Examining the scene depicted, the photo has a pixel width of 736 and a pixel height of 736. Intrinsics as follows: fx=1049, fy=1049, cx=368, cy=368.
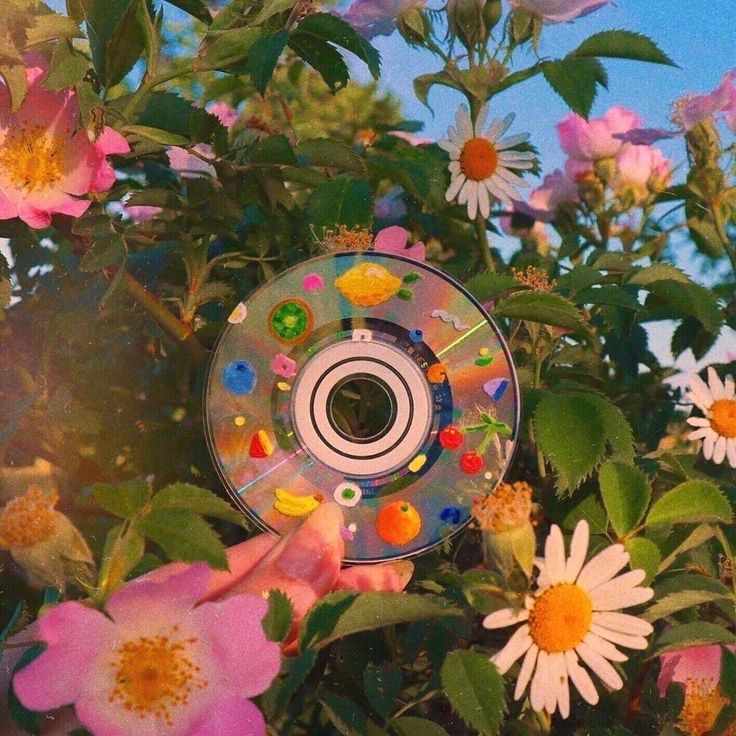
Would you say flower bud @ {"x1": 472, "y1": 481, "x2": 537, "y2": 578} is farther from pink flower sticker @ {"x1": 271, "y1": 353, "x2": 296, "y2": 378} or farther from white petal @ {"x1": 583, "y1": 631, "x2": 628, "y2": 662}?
pink flower sticker @ {"x1": 271, "y1": 353, "x2": 296, "y2": 378}

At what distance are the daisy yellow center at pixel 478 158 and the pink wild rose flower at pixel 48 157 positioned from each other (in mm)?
322

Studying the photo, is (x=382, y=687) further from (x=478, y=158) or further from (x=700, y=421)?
(x=478, y=158)

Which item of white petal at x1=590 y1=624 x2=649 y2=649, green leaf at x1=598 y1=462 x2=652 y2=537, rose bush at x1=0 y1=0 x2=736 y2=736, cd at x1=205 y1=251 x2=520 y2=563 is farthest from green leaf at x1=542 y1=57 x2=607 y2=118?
white petal at x1=590 y1=624 x2=649 y2=649

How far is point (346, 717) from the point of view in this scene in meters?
0.54

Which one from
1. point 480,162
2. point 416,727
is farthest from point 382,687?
point 480,162

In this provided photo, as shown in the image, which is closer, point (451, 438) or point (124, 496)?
point (124, 496)

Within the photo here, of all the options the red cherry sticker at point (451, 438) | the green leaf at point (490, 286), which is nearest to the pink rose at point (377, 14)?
the green leaf at point (490, 286)

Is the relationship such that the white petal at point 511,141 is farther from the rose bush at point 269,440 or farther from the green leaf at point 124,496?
the green leaf at point 124,496

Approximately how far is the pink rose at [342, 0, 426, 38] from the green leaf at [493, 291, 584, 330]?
0.28 meters

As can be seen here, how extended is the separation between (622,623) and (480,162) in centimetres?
48

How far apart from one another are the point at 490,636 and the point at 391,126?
2.18ft

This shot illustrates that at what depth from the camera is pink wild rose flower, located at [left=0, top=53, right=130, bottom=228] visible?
2.17 feet

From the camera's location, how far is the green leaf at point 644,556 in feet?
1.84

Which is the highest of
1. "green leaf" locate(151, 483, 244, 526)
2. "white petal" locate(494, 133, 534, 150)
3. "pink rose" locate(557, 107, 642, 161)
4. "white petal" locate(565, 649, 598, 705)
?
"white petal" locate(494, 133, 534, 150)
